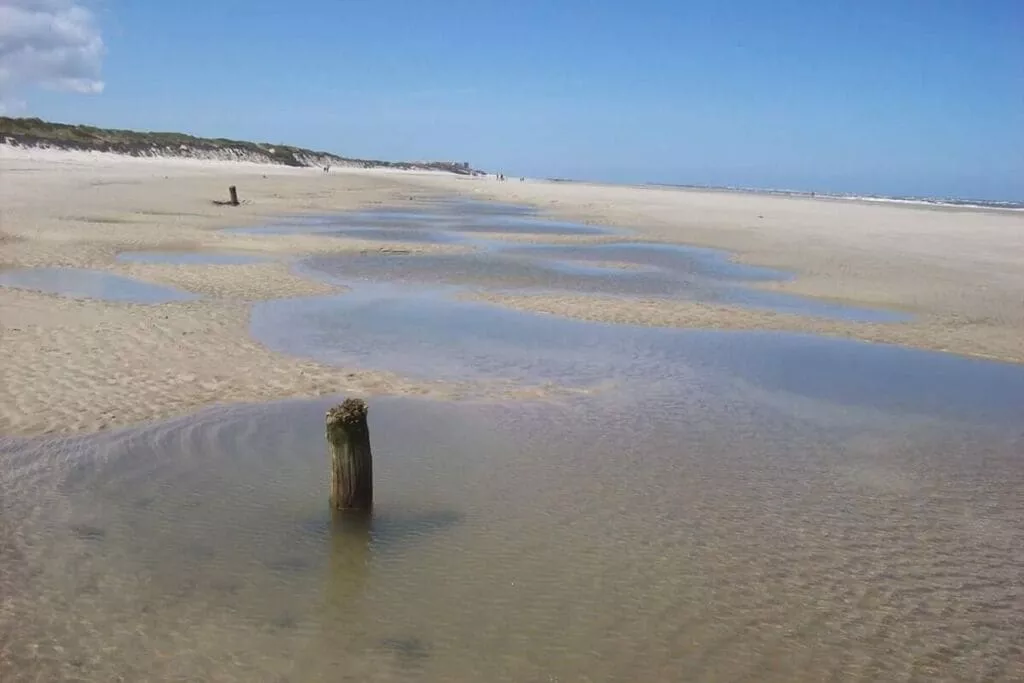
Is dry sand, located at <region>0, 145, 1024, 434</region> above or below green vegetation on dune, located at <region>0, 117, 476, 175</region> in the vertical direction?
below

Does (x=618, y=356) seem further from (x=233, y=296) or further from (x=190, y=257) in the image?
(x=190, y=257)

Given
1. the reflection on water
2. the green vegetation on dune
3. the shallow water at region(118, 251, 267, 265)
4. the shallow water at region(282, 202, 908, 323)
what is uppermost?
the green vegetation on dune

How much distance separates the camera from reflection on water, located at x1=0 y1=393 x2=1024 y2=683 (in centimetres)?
473

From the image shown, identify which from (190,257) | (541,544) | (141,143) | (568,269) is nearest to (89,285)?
(190,257)

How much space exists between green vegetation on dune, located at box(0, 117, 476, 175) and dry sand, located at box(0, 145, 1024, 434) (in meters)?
20.2

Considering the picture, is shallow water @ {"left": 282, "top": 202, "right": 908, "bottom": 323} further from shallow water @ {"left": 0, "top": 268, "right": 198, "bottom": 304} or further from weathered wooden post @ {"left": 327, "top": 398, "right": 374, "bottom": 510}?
weathered wooden post @ {"left": 327, "top": 398, "right": 374, "bottom": 510}

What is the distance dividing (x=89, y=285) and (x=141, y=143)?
65107 millimetres

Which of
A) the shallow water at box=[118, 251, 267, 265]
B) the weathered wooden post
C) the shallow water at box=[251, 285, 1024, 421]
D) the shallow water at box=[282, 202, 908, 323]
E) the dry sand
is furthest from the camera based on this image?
the shallow water at box=[118, 251, 267, 265]

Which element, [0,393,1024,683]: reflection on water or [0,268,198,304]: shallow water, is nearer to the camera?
[0,393,1024,683]: reflection on water

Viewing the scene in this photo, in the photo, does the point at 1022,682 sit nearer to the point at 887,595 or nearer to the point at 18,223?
the point at 887,595

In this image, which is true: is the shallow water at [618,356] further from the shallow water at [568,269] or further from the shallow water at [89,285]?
the shallow water at [568,269]

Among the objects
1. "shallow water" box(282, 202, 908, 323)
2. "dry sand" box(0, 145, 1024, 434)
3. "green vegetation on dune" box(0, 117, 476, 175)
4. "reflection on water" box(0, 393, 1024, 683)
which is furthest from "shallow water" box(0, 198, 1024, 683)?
"green vegetation on dune" box(0, 117, 476, 175)

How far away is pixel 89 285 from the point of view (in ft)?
50.7

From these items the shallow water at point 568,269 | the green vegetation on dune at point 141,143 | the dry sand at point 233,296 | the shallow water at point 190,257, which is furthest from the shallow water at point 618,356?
the green vegetation on dune at point 141,143
